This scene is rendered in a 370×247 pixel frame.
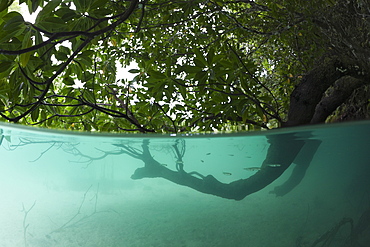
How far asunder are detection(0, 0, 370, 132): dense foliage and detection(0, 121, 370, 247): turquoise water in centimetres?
32

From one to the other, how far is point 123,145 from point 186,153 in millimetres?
168

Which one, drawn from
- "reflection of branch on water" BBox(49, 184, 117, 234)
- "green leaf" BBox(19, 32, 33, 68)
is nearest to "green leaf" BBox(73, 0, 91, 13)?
"green leaf" BBox(19, 32, 33, 68)

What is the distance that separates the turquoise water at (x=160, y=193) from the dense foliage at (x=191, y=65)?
0.32m

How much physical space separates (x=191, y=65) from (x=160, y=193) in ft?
3.66

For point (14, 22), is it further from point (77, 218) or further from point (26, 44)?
point (77, 218)

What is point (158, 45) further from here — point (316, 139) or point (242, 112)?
point (316, 139)

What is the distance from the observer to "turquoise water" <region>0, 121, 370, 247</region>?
39.9 inches

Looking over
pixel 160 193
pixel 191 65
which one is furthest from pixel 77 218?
pixel 191 65

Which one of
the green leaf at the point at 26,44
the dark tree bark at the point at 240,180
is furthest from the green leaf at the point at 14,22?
the dark tree bark at the point at 240,180

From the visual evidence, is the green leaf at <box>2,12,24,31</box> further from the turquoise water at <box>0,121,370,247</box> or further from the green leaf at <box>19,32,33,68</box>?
the turquoise water at <box>0,121,370,247</box>

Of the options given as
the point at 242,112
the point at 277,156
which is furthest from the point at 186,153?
the point at 242,112

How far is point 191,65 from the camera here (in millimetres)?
2016

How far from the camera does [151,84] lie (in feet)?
5.50

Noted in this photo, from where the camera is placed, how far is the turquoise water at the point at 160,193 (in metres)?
1.01
